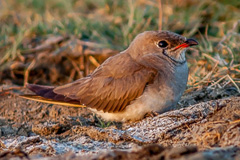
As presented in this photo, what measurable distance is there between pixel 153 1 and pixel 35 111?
3.79 metres

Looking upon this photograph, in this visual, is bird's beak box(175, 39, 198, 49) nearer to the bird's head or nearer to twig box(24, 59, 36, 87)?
the bird's head

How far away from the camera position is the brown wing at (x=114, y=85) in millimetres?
4422

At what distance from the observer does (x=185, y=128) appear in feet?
12.7

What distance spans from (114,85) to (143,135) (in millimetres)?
830

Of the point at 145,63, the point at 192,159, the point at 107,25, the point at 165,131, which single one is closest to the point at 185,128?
the point at 165,131

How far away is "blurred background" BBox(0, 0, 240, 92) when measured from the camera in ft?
21.4

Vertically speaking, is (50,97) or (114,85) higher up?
(114,85)

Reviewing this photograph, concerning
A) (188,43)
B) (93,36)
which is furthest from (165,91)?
(93,36)

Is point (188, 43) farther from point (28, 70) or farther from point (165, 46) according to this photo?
point (28, 70)

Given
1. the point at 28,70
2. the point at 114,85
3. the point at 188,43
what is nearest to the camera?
the point at 114,85

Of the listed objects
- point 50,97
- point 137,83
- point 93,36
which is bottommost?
point 50,97

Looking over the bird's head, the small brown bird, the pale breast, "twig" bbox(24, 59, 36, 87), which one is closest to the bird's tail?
the small brown bird

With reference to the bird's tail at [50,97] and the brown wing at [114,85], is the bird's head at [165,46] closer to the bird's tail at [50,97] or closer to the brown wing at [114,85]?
the brown wing at [114,85]

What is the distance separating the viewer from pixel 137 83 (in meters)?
4.40
